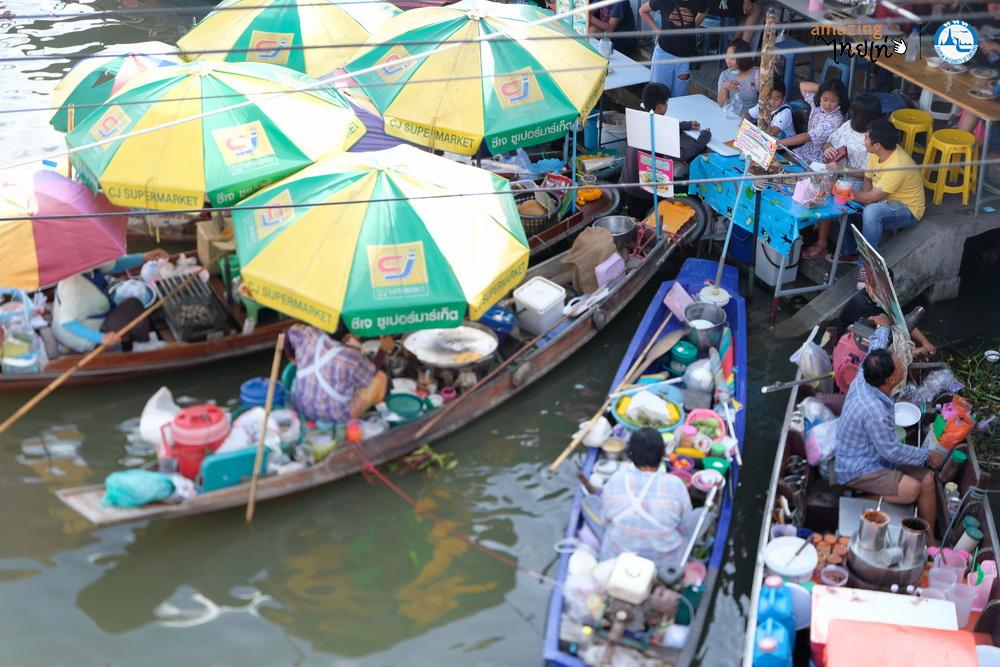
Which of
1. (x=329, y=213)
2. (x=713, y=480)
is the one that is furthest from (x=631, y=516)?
(x=329, y=213)

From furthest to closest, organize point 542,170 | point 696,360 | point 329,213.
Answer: point 542,170 < point 696,360 < point 329,213

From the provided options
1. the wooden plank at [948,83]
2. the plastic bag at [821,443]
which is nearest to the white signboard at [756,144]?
the wooden plank at [948,83]

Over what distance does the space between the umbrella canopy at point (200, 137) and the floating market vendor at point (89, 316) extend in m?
1.03

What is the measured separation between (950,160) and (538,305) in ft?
14.9

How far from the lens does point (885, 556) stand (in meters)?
7.32

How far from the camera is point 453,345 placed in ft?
32.3

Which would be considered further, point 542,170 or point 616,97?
point 616,97

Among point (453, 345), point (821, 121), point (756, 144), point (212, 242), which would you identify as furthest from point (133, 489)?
point (821, 121)

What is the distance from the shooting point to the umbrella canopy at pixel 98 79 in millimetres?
11312

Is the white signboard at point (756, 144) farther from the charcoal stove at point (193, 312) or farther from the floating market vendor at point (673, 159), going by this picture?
the charcoal stove at point (193, 312)

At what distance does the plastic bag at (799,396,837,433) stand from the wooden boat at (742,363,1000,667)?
0.09 metres

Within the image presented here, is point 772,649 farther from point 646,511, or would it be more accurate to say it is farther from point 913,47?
point 913,47

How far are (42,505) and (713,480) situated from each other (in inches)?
222

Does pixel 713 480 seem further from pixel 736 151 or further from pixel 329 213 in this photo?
pixel 736 151
